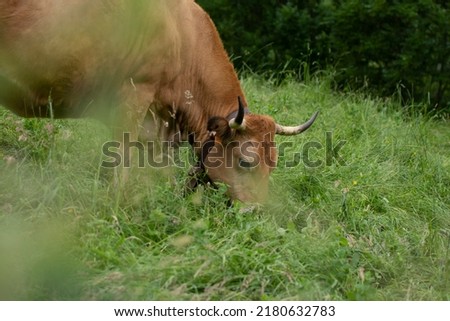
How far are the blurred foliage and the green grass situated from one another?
3.89m

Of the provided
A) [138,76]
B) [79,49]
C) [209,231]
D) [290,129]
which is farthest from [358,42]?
[209,231]

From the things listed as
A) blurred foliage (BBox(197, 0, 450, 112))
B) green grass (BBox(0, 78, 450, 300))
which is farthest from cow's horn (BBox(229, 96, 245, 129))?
blurred foliage (BBox(197, 0, 450, 112))

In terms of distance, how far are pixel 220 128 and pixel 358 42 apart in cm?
596

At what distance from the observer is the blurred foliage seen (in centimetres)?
1170

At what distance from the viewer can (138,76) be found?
261 inches

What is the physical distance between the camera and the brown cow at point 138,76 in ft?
20.1

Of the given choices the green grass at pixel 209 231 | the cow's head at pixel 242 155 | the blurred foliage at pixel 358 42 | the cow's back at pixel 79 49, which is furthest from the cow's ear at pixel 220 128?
the blurred foliage at pixel 358 42

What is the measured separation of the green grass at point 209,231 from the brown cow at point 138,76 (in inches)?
14.2

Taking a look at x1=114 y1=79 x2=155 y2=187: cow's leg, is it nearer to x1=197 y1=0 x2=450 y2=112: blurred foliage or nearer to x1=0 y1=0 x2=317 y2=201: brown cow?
x1=0 y1=0 x2=317 y2=201: brown cow

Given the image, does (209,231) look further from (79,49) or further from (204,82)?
(79,49)

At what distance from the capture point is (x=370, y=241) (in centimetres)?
642

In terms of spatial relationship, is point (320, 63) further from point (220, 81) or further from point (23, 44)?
point (23, 44)
